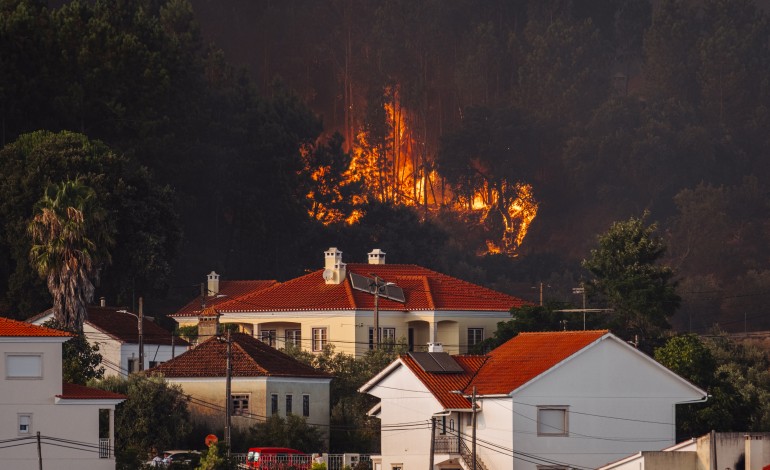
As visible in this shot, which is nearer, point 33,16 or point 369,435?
point 369,435

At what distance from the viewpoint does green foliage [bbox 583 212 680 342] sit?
12550 cm

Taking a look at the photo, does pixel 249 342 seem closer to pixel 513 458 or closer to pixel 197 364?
pixel 197 364

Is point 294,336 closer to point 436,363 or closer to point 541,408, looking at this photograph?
point 436,363

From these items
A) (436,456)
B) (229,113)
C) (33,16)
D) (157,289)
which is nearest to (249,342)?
(436,456)

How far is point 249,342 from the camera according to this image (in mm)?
102188

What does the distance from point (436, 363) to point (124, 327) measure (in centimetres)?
2945

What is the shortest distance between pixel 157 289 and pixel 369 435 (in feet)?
126

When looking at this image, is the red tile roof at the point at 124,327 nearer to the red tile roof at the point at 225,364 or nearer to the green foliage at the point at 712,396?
the red tile roof at the point at 225,364

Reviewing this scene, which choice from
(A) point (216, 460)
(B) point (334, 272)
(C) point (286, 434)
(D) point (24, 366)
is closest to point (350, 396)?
(C) point (286, 434)

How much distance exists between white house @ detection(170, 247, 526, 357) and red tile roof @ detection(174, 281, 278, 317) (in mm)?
4561

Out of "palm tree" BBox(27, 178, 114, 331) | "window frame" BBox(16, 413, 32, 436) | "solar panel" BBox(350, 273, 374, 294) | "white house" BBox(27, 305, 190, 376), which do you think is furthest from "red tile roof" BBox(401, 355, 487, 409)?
"solar panel" BBox(350, 273, 374, 294)

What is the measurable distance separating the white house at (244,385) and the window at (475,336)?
78.7 ft

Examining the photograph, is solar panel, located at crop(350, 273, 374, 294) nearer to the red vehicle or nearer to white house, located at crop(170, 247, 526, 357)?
white house, located at crop(170, 247, 526, 357)

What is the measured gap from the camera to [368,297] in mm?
123688
